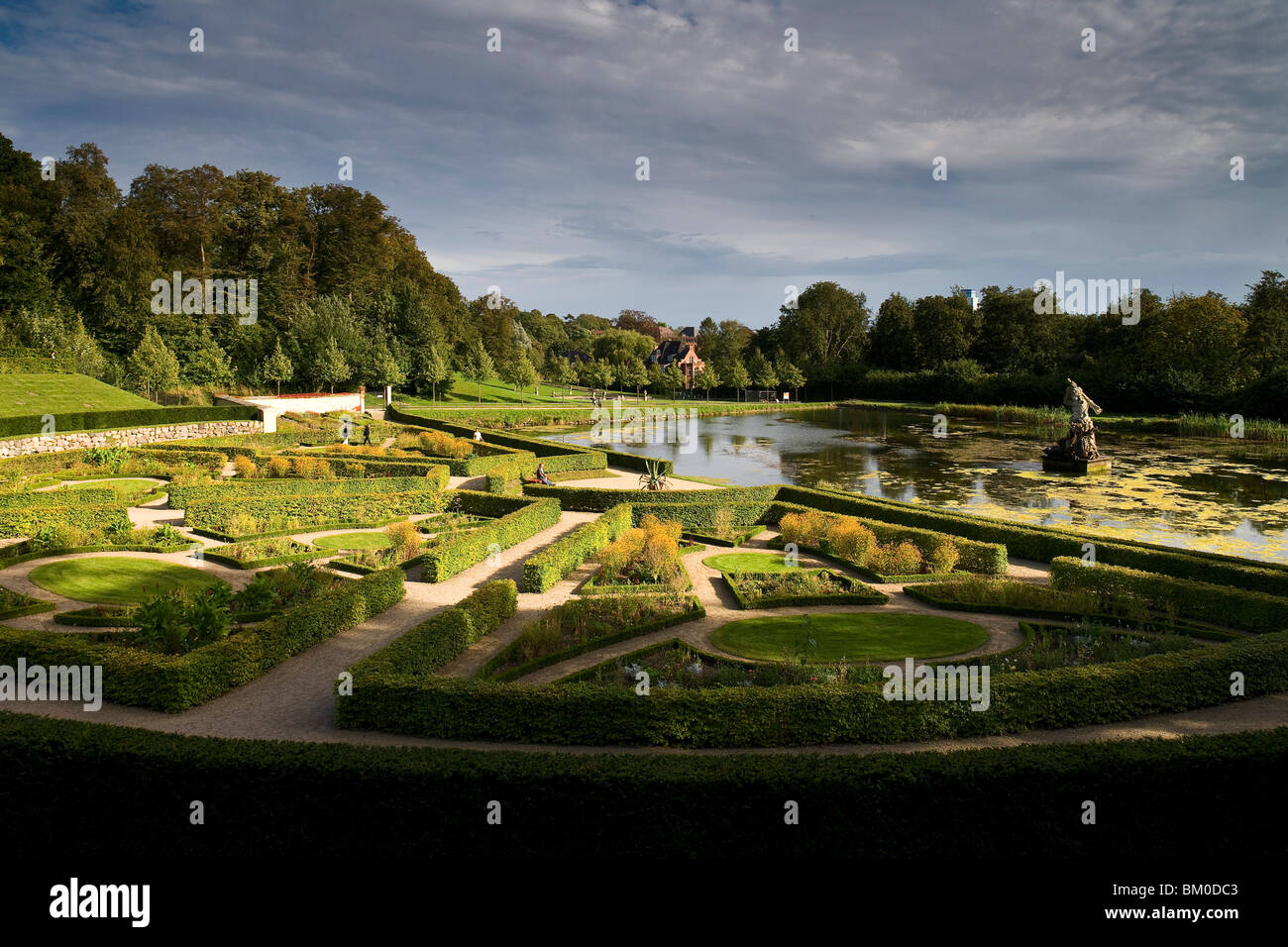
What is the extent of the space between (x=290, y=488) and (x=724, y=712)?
18901 mm

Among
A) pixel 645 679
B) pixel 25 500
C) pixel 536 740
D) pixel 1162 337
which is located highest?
pixel 1162 337

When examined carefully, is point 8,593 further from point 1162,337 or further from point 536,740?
point 1162,337

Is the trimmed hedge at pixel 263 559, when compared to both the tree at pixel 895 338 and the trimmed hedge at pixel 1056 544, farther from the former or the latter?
the tree at pixel 895 338

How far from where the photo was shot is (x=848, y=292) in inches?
4419

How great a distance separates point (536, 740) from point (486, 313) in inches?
3768

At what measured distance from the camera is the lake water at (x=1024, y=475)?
25.0 meters

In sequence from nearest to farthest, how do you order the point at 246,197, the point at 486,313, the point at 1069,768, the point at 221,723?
1. the point at 1069,768
2. the point at 221,723
3. the point at 246,197
4. the point at 486,313

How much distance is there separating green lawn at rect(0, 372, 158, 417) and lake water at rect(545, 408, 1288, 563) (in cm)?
2621

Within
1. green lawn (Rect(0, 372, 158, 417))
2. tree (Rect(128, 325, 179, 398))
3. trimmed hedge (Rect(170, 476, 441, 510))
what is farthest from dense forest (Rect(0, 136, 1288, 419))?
trimmed hedge (Rect(170, 476, 441, 510))

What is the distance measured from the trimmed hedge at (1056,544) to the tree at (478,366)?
52.3m

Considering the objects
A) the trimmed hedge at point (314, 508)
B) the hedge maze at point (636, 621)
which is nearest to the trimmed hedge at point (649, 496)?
the hedge maze at point (636, 621)

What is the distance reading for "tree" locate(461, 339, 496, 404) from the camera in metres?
74.6
